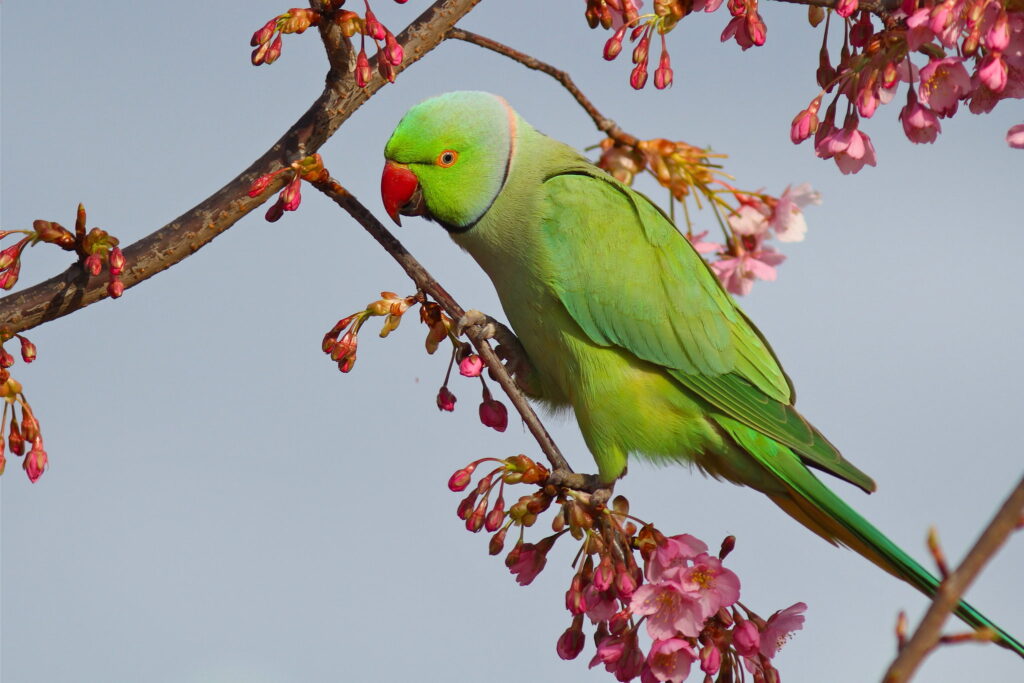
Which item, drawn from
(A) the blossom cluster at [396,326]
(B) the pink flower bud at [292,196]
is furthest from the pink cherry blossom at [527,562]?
(B) the pink flower bud at [292,196]

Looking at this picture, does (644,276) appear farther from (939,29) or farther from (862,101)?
(939,29)

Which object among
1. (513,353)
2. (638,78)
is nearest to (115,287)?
(513,353)

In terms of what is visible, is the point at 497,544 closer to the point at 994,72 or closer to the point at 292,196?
the point at 292,196

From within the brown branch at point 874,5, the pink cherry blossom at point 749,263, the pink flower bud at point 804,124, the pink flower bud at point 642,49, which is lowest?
the pink flower bud at point 804,124

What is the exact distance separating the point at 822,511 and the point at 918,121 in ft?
4.02

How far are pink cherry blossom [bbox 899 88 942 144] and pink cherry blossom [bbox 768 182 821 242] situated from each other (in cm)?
113

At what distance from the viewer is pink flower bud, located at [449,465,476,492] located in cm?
276

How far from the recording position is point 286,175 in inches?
106

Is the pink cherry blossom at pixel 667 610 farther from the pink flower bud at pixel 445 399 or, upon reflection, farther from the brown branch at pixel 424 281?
the pink flower bud at pixel 445 399

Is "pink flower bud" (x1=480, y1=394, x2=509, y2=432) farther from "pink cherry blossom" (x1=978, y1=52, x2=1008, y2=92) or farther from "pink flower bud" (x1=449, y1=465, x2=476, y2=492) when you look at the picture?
"pink cherry blossom" (x1=978, y1=52, x2=1008, y2=92)

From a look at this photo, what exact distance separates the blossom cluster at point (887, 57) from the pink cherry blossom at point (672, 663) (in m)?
1.40

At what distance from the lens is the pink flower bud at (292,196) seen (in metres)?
2.58

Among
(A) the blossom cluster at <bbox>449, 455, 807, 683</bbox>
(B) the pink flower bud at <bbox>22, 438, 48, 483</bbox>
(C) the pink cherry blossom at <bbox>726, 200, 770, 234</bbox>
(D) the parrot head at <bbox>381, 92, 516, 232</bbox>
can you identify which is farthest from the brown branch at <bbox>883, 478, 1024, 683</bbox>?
(C) the pink cherry blossom at <bbox>726, 200, 770, 234</bbox>

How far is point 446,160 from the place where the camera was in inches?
139
